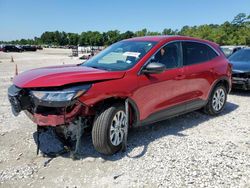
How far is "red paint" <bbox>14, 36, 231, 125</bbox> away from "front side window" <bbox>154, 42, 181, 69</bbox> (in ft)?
0.30

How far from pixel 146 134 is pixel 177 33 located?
253 feet

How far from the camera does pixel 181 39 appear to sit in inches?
222

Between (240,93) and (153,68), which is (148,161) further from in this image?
(240,93)

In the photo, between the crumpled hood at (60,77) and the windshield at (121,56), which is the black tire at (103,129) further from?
the windshield at (121,56)

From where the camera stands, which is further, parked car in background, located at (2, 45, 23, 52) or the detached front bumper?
parked car in background, located at (2, 45, 23, 52)

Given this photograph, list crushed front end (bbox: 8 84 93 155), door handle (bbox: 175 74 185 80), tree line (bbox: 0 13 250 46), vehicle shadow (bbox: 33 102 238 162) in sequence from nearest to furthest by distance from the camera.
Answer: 1. crushed front end (bbox: 8 84 93 155)
2. vehicle shadow (bbox: 33 102 238 162)
3. door handle (bbox: 175 74 185 80)
4. tree line (bbox: 0 13 250 46)

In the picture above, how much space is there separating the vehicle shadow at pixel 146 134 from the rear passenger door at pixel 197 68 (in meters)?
0.49

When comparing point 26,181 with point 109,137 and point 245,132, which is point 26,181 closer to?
point 109,137

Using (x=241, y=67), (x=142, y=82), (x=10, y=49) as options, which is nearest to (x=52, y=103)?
(x=142, y=82)

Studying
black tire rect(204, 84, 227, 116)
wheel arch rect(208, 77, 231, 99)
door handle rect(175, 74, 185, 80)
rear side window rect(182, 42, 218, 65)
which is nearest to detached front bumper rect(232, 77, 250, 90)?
wheel arch rect(208, 77, 231, 99)

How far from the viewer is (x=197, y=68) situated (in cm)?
588

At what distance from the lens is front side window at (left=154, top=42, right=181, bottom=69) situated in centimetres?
506

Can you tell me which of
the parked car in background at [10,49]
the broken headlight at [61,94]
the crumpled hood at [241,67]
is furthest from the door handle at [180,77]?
the parked car in background at [10,49]

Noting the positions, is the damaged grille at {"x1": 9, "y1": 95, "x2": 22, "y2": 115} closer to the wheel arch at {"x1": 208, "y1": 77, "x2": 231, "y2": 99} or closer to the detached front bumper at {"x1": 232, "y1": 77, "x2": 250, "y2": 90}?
the wheel arch at {"x1": 208, "y1": 77, "x2": 231, "y2": 99}
